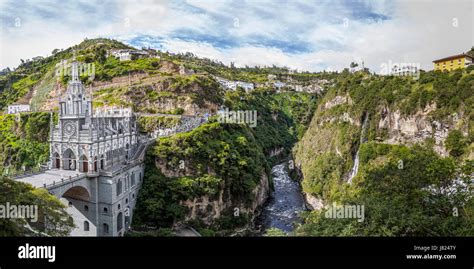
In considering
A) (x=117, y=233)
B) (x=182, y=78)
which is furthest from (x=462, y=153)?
(x=182, y=78)

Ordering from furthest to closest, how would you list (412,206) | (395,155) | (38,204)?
(395,155), (412,206), (38,204)

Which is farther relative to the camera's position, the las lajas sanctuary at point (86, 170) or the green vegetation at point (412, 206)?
the las lajas sanctuary at point (86, 170)

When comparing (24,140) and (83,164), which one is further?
(24,140)

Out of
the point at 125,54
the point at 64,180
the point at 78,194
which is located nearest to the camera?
the point at 64,180

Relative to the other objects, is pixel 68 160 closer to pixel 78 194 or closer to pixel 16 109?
pixel 78 194

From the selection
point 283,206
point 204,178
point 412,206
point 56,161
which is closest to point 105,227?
point 56,161

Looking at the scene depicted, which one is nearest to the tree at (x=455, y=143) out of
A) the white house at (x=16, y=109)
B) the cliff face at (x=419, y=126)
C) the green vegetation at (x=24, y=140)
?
the cliff face at (x=419, y=126)

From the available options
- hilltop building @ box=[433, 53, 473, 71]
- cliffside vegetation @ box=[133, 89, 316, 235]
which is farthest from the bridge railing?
hilltop building @ box=[433, 53, 473, 71]

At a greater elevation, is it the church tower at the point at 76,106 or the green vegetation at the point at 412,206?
the church tower at the point at 76,106

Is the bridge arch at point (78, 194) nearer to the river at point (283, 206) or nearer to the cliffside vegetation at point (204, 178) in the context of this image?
the cliffside vegetation at point (204, 178)
